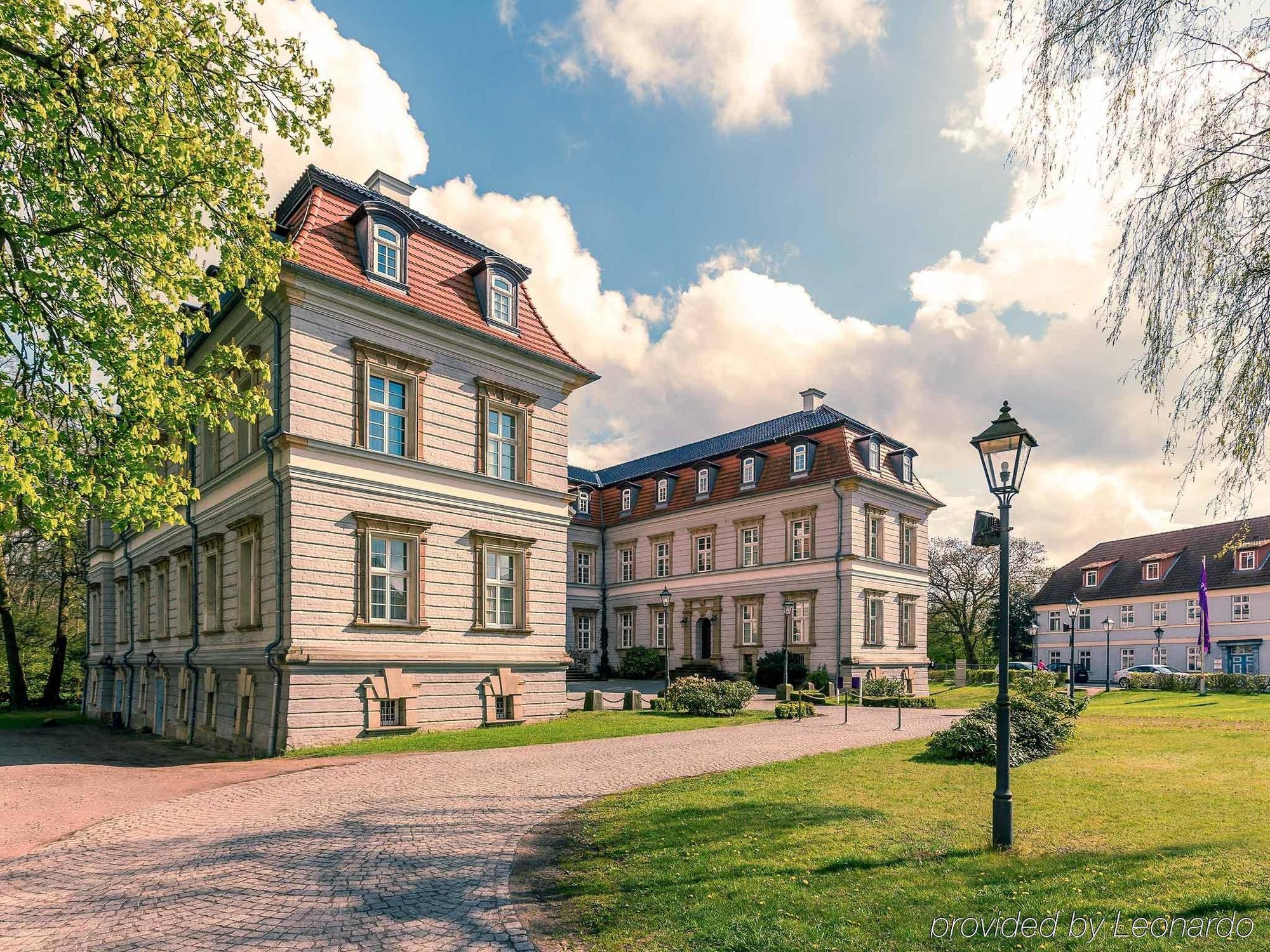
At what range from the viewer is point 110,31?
10.1 m

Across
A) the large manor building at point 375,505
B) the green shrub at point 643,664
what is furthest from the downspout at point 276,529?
the green shrub at point 643,664

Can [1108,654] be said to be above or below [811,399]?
below

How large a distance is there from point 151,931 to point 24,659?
44365mm

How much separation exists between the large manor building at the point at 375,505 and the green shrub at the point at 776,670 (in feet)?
47.4

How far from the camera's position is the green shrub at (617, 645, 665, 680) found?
3928 cm

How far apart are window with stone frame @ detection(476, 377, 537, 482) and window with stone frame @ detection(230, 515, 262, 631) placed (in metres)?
5.43

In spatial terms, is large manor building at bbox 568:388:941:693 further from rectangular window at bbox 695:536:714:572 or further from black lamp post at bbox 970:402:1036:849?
black lamp post at bbox 970:402:1036:849

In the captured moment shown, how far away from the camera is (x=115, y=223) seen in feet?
32.7

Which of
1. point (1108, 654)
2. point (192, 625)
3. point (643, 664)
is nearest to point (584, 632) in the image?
point (643, 664)

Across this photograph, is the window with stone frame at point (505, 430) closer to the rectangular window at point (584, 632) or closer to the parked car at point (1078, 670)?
the rectangular window at point (584, 632)

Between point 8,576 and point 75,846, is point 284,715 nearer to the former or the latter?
point 75,846

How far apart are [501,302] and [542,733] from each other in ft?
36.4

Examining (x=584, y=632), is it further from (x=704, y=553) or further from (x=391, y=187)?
(x=391, y=187)

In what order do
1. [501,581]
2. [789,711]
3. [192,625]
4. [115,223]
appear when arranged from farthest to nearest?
[789,711] → [192,625] → [501,581] → [115,223]
